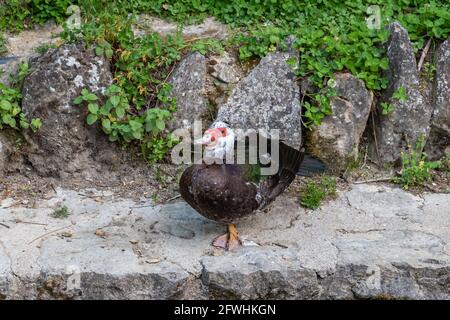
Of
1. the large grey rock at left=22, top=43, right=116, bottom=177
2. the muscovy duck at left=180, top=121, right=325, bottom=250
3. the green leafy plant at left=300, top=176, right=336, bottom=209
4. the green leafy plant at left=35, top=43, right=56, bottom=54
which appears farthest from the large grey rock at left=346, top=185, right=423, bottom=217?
the green leafy plant at left=35, top=43, right=56, bottom=54

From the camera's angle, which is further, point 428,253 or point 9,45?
point 9,45

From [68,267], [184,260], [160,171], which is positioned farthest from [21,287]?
[160,171]

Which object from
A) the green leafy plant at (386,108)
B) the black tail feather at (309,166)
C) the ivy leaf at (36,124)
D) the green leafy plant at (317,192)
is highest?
the green leafy plant at (386,108)

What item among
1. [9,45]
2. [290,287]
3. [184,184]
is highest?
[9,45]

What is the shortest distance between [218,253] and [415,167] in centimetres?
174

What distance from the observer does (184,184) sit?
15.1ft

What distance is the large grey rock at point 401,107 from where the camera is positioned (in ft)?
18.1

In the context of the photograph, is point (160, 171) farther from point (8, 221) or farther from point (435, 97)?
point (435, 97)

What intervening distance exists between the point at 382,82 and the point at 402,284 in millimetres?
1703

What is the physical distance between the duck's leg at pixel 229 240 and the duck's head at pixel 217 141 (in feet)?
1.61

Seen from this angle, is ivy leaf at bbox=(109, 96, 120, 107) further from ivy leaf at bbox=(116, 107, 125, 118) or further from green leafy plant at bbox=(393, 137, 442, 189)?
green leafy plant at bbox=(393, 137, 442, 189)

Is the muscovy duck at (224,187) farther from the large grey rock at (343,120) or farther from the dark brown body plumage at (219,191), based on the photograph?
the large grey rock at (343,120)

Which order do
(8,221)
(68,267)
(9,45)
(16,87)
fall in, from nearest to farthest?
(68,267), (8,221), (16,87), (9,45)

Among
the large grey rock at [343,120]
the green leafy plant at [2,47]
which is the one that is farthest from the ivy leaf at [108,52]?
the large grey rock at [343,120]
